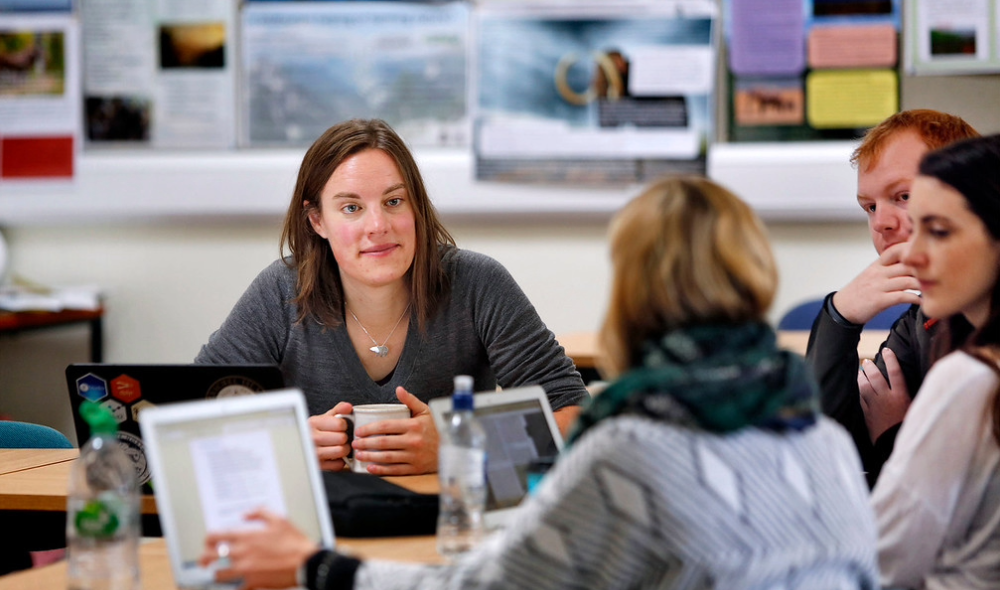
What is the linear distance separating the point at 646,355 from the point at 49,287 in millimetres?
3619

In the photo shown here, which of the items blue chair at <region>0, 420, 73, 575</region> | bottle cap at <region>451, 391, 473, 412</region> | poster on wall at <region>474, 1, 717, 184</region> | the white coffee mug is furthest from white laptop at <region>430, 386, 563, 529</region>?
poster on wall at <region>474, 1, 717, 184</region>

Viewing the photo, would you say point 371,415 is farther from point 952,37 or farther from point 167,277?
point 952,37

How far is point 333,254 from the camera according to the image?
92.4 inches

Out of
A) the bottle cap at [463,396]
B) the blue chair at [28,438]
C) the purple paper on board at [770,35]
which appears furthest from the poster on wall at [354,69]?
the bottle cap at [463,396]

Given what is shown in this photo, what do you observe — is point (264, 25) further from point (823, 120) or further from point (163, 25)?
point (823, 120)

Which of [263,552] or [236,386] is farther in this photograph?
[236,386]

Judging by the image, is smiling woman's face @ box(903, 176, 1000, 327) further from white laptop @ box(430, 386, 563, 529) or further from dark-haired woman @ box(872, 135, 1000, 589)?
white laptop @ box(430, 386, 563, 529)

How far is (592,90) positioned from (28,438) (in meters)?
2.27

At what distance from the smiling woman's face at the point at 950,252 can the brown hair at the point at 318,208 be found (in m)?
1.10

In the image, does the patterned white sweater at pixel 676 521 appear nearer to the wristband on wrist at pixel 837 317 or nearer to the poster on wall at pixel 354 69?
the wristband on wrist at pixel 837 317

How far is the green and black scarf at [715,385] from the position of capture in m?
1.03

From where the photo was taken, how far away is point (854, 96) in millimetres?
3717

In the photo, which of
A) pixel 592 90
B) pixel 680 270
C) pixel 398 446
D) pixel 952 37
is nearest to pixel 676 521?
pixel 680 270

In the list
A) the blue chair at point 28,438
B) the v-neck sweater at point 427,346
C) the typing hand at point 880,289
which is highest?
the typing hand at point 880,289
